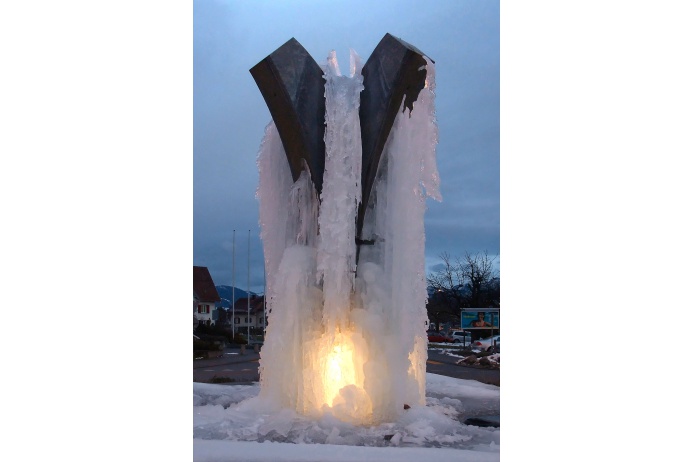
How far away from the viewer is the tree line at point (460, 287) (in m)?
7.02

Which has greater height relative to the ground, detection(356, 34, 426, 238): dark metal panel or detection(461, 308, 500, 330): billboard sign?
detection(356, 34, 426, 238): dark metal panel

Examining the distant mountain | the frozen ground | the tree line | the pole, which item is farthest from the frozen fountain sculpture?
the tree line

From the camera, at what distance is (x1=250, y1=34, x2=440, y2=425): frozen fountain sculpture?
491 centimetres

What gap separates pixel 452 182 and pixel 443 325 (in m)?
3.03

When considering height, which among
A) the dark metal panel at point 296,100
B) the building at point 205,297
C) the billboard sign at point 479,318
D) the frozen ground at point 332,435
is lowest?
the frozen ground at point 332,435

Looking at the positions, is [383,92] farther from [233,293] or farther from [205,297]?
[233,293]

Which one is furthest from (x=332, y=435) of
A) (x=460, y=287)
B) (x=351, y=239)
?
(x=460, y=287)

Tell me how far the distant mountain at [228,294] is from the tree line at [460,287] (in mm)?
2409

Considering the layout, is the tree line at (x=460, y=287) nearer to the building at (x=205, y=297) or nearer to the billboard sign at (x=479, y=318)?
the billboard sign at (x=479, y=318)

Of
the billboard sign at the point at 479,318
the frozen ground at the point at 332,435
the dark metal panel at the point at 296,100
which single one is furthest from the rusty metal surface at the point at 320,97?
the billboard sign at the point at 479,318

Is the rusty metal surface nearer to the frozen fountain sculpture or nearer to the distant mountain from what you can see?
the frozen fountain sculpture

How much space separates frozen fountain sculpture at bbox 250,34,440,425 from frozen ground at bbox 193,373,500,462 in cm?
24

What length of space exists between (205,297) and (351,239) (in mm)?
2451

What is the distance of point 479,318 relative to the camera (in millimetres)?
7094
